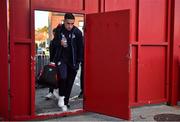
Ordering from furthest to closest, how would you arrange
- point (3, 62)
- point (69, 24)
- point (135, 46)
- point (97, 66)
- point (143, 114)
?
point (135, 46) < point (143, 114) < point (69, 24) < point (97, 66) < point (3, 62)

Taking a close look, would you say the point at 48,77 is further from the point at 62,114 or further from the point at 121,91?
the point at 121,91

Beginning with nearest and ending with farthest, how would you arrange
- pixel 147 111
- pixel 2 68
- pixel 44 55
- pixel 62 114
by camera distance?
pixel 2 68
pixel 62 114
pixel 147 111
pixel 44 55

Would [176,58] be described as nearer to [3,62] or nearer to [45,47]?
[45,47]

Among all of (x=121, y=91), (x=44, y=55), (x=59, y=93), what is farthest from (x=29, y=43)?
(x=44, y=55)

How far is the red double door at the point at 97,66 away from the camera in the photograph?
22.5ft

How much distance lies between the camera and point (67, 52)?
25.4 ft

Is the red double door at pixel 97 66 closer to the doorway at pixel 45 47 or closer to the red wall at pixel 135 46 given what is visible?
the red wall at pixel 135 46

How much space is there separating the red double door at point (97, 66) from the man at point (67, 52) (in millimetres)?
262

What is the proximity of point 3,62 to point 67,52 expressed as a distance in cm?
150

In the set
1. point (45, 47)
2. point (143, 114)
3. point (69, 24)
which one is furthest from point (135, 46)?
point (45, 47)

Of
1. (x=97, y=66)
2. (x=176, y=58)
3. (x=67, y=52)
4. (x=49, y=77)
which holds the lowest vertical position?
(x=49, y=77)

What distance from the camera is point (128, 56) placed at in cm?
694

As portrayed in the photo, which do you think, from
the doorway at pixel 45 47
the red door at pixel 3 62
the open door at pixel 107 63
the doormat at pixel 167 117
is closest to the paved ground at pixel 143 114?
the doormat at pixel 167 117

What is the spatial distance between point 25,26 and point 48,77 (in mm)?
1259
